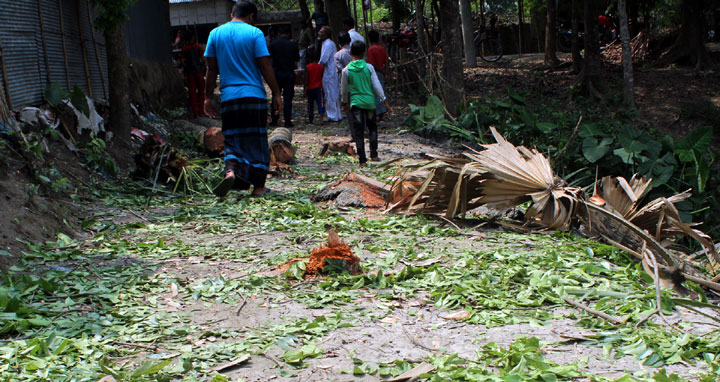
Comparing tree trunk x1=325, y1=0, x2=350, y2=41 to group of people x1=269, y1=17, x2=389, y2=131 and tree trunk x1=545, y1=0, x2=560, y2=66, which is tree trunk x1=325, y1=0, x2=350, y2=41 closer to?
group of people x1=269, y1=17, x2=389, y2=131

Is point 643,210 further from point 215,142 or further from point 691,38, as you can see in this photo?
point 691,38

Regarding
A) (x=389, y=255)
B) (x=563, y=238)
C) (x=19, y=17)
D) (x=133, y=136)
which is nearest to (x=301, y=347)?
(x=389, y=255)

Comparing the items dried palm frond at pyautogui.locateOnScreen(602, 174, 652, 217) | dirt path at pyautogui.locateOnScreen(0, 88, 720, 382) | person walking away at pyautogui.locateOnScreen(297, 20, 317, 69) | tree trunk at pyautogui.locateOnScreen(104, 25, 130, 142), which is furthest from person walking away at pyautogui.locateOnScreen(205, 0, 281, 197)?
person walking away at pyautogui.locateOnScreen(297, 20, 317, 69)

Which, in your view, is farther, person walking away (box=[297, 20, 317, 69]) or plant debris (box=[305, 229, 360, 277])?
person walking away (box=[297, 20, 317, 69])

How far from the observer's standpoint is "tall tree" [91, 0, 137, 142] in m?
7.62

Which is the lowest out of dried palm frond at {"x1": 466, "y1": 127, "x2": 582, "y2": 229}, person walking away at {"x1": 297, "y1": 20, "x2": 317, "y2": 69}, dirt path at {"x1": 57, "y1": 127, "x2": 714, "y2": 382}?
dirt path at {"x1": 57, "y1": 127, "x2": 714, "y2": 382}

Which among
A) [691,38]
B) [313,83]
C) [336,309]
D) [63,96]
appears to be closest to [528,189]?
[336,309]

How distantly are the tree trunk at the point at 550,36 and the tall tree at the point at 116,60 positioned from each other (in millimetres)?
12987

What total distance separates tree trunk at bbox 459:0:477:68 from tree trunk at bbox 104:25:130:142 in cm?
1378

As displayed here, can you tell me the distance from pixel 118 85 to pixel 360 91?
2.96m

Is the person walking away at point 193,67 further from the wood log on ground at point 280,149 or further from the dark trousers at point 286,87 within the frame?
the wood log on ground at point 280,149

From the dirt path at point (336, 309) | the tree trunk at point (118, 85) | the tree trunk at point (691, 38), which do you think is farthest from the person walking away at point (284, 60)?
the tree trunk at point (691, 38)

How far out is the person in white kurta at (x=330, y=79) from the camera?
12828 mm

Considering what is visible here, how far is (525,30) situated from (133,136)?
1964 cm
